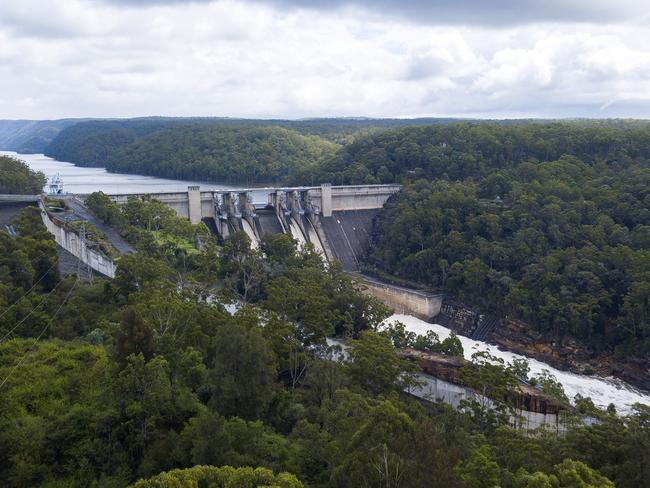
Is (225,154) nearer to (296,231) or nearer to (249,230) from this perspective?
(296,231)

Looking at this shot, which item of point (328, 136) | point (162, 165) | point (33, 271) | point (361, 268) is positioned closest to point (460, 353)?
point (33, 271)

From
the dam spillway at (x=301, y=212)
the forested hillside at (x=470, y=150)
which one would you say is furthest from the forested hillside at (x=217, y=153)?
the dam spillway at (x=301, y=212)

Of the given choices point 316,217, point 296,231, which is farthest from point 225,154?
point 296,231

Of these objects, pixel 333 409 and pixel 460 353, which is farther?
pixel 460 353

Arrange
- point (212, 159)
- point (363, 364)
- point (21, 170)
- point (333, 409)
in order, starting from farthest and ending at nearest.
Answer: point (212, 159) < point (21, 170) < point (363, 364) < point (333, 409)

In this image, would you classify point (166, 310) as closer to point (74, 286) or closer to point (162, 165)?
point (74, 286)

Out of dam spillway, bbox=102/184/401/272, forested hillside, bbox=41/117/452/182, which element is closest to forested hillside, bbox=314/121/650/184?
dam spillway, bbox=102/184/401/272
